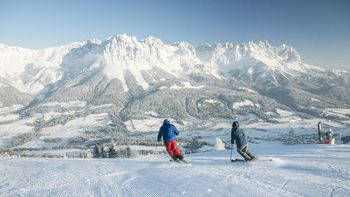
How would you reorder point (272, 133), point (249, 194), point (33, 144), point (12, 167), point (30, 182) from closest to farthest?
point (249, 194)
point (30, 182)
point (12, 167)
point (33, 144)
point (272, 133)

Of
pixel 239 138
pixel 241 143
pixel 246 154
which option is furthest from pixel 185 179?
pixel 239 138

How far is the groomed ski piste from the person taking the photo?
12452 mm

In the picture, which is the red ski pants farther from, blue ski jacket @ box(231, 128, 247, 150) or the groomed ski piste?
blue ski jacket @ box(231, 128, 247, 150)

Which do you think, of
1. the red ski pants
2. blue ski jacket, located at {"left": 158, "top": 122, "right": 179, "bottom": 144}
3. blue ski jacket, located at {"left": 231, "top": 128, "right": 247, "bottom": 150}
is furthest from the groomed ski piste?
blue ski jacket, located at {"left": 158, "top": 122, "right": 179, "bottom": 144}

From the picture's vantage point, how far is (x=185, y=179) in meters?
14.5

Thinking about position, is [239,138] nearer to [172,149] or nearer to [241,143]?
[241,143]

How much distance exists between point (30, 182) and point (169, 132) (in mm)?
7614

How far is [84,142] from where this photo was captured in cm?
18162

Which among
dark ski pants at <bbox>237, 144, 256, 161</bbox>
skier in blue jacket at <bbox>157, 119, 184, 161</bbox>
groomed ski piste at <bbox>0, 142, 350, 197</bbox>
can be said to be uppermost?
skier in blue jacket at <bbox>157, 119, 184, 161</bbox>

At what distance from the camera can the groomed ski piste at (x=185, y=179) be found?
1245 centimetres

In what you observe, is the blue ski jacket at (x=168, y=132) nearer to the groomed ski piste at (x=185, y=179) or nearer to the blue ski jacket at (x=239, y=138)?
the groomed ski piste at (x=185, y=179)

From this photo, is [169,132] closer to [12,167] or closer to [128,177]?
[128,177]

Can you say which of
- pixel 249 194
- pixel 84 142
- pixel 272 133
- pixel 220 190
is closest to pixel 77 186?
pixel 220 190

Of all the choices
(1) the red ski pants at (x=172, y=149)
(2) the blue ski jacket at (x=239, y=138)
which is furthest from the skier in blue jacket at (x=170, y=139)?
(2) the blue ski jacket at (x=239, y=138)
